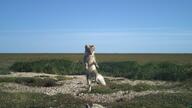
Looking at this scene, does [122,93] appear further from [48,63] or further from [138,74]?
[48,63]

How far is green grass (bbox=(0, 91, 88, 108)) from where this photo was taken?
60.6 feet

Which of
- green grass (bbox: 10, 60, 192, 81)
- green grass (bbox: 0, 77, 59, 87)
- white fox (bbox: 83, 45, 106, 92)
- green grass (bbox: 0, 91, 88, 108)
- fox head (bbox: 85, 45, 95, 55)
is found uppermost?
fox head (bbox: 85, 45, 95, 55)

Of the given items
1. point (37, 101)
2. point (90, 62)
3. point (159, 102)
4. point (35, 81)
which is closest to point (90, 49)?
point (90, 62)

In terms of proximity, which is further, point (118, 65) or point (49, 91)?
point (118, 65)

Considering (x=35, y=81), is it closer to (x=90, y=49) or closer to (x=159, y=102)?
(x=90, y=49)

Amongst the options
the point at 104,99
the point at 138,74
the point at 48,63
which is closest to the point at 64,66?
the point at 48,63

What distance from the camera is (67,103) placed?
62.4 ft

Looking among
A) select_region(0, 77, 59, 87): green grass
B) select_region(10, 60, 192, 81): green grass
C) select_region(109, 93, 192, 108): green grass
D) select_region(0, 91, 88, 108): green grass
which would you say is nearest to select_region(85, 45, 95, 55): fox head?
select_region(0, 91, 88, 108): green grass

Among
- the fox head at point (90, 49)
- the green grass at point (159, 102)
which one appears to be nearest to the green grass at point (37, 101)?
the green grass at point (159, 102)

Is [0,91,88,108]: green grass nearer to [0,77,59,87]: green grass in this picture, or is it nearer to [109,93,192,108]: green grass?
[109,93,192,108]: green grass

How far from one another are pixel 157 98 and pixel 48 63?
25.6 metres

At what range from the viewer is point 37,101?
19.9 metres

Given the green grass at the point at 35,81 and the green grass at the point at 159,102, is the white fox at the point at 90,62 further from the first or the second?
the green grass at the point at 35,81

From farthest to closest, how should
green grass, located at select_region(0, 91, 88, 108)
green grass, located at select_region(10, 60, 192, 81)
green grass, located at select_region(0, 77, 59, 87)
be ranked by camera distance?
green grass, located at select_region(10, 60, 192, 81)
green grass, located at select_region(0, 77, 59, 87)
green grass, located at select_region(0, 91, 88, 108)
